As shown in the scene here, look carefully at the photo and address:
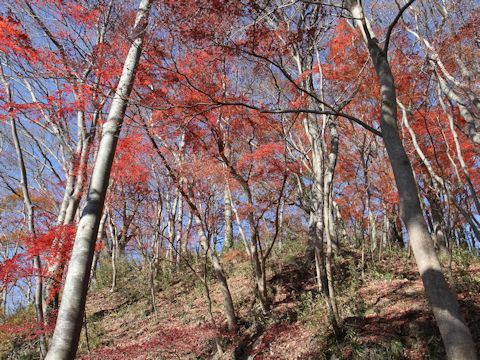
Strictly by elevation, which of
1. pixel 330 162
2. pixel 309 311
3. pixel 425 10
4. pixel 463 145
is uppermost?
pixel 425 10

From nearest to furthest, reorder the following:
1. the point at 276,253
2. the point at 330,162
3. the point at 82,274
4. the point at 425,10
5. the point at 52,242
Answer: the point at 82,274 < the point at 52,242 < the point at 425,10 < the point at 330,162 < the point at 276,253

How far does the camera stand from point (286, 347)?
7.30 metres

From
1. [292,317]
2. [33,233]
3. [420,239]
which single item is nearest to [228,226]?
[292,317]

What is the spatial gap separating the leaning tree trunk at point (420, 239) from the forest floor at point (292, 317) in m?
3.32

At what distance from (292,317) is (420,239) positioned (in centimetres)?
573

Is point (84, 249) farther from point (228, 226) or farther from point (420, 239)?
point (228, 226)

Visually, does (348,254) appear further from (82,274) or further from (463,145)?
(82,274)

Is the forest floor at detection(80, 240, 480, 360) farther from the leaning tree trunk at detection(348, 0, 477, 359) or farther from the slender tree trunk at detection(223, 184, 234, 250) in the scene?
the slender tree trunk at detection(223, 184, 234, 250)

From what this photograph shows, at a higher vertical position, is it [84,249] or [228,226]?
[228,226]

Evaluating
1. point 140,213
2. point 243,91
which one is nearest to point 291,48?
point 243,91

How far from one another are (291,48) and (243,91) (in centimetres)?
235

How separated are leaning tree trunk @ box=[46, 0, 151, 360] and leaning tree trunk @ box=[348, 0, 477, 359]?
9.93 ft

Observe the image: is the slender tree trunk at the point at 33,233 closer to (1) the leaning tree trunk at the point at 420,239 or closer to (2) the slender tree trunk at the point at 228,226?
(1) the leaning tree trunk at the point at 420,239

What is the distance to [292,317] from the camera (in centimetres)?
824
